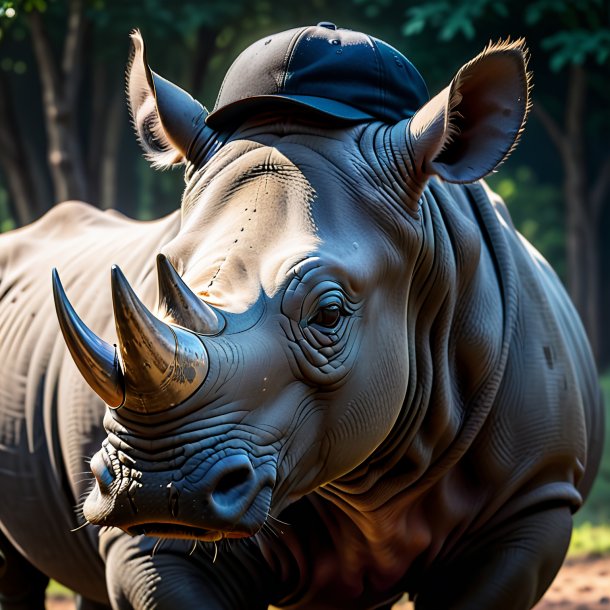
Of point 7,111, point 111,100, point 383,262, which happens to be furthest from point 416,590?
point 111,100

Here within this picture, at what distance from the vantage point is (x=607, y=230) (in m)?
15.9

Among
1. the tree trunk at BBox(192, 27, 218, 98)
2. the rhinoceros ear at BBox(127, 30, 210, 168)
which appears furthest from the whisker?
the tree trunk at BBox(192, 27, 218, 98)

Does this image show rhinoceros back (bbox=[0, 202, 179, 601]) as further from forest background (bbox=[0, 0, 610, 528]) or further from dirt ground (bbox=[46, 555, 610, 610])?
forest background (bbox=[0, 0, 610, 528])

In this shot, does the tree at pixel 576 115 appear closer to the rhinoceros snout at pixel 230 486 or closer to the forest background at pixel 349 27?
the forest background at pixel 349 27

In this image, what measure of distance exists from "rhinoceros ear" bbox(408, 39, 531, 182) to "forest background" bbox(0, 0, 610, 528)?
22.5 feet

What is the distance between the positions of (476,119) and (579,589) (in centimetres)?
415

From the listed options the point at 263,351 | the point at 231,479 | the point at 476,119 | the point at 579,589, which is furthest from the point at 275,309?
the point at 579,589

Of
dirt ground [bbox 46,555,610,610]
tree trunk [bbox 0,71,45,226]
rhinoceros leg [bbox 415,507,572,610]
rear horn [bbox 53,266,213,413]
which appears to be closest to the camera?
rear horn [bbox 53,266,213,413]

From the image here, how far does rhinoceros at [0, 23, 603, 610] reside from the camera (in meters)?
3.00

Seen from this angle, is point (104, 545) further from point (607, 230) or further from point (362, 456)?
point (607, 230)

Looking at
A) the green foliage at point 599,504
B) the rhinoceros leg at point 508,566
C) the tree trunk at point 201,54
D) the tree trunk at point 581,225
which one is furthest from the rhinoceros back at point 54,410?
the tree trunk at point 581,225

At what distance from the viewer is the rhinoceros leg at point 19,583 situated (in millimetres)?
5602

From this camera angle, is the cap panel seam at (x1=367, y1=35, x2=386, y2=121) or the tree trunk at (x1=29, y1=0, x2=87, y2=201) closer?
the cap panel seam at (x1=367, y1=35, x2=386, y2=121)

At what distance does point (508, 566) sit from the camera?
4164 mm
